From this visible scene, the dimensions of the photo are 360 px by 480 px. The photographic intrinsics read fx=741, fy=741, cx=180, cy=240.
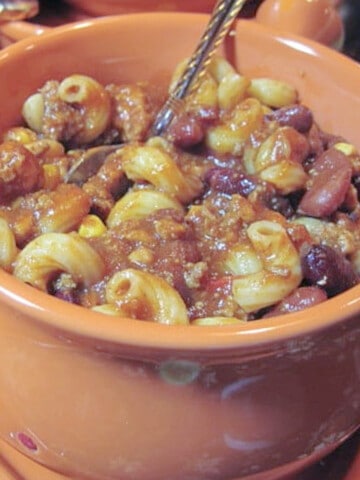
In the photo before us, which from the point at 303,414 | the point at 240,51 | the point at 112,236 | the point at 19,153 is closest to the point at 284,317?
the point at 303,414

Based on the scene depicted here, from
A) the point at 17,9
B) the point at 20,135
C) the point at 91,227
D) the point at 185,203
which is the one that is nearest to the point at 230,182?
the point at 185,203

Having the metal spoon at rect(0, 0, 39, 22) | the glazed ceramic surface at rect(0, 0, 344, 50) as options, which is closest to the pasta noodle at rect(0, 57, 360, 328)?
the glazed ceramic surface at rect(0, 0, 344, 50)

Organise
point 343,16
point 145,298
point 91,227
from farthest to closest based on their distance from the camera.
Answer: point 343,16
point 91,227
point 145,298

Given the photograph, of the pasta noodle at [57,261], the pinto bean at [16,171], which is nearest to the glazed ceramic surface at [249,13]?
the pinto bean at [16,171]

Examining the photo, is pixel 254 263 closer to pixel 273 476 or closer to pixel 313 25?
pixel 273 476

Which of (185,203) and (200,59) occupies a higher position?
(200,59)

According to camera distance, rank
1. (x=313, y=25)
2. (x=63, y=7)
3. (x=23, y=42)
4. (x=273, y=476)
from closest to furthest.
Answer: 1. (x=273, y=476)
2. (x=23, y=42)
3. (x=313, y=25)
4. (x=63, y=7)

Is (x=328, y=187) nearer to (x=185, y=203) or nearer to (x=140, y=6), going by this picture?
(x=185, y=203)

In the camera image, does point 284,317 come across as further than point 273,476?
No
